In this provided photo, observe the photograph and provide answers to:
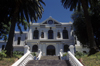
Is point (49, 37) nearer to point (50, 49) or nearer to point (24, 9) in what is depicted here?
point (50, 49)

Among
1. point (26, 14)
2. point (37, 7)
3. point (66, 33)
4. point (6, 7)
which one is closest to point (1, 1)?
point (6, 7)

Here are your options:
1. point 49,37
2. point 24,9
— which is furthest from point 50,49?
point 24,9

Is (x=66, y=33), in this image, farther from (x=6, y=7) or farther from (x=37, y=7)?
(x=6, y=7)

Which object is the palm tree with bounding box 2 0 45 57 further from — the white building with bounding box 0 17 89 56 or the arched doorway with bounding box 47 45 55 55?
the arched doorway with bounding box 47 45 55 55

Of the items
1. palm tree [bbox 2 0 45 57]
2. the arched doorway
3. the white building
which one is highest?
palm tree [bbox 2 0 45 57]

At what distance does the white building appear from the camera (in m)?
24.3

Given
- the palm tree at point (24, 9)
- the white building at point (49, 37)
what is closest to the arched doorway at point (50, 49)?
the white building at point (49, 37)

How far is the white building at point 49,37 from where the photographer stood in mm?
24266

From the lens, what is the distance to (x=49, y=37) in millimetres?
25797

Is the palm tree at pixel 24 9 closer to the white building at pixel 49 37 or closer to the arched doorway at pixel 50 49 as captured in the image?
the white building at pixel 49 37

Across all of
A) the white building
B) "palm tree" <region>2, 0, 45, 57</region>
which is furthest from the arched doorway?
"palm tree" <region>2, 0, 45, 57</region>

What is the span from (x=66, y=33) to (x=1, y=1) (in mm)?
17098

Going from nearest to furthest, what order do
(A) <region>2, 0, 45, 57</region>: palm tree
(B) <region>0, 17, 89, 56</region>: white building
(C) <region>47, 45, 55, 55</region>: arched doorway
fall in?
(A) <region>2, 0, 45, 57</region>: palm tree
(B) <region>0, 17, 89, 56</region>: white building
(C) <region>47, 45, 55, 55</region>: arched doorway

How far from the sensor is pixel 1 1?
13898 mm
